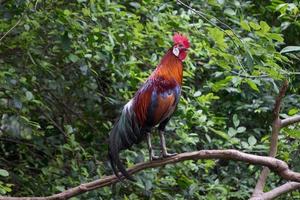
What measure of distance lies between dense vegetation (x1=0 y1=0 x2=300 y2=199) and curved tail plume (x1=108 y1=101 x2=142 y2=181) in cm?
47

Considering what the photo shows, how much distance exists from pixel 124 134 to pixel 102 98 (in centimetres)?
118

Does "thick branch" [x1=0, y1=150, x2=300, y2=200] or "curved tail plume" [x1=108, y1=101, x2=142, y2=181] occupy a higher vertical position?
"thick branch" [x1=0, y1=150, x2=300, y2=200]

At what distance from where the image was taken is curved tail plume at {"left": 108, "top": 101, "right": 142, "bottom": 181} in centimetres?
274

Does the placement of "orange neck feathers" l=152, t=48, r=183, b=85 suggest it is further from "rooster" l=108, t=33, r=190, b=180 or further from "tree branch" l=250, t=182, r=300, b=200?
"tree branch" l=250, t=182, r=300, b=200

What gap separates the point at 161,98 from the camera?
9.27ft

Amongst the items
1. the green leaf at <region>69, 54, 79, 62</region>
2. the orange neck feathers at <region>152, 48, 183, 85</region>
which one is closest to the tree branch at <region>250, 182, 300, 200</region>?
the orange neck feathers at <region>152, 48, 183, 85</region>

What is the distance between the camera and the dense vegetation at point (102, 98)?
10.9 feet

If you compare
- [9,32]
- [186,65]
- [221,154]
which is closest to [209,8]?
[186,65]

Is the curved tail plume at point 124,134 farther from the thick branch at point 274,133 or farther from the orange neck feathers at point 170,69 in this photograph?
the thick branch at point 274,133

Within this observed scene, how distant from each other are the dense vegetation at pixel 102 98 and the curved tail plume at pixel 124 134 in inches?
18.6

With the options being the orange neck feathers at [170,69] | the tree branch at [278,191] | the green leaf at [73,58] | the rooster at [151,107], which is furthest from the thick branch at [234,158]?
the green leaf at [73,58]

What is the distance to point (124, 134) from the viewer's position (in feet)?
9.11

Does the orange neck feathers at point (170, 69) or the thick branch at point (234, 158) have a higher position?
the orange neck feathers at point (170, 69)

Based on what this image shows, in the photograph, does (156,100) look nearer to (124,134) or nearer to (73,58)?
(124,134)
